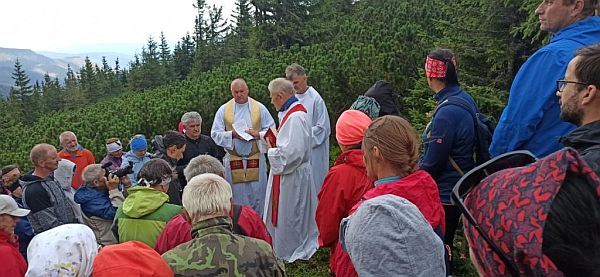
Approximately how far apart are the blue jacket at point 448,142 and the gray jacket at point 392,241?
Result: 5.81 ft

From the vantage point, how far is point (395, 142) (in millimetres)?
2535

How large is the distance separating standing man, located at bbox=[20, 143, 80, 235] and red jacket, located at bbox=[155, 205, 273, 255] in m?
1.73

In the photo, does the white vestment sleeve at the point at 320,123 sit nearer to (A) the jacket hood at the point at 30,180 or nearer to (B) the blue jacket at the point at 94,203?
Answer: (B) the blue jacket at the point at 94,203

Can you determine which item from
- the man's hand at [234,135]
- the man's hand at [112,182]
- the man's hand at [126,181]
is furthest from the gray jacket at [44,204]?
the man's hand at [234,135]

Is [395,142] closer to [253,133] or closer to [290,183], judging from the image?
[290,183]

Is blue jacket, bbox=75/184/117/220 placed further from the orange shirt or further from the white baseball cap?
the orange shirt

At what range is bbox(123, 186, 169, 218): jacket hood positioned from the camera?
3.49 meters

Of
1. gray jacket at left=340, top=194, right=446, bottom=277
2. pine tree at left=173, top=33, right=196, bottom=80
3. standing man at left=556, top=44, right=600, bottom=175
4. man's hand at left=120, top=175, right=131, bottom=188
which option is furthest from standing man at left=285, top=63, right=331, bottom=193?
pine tree at left=173, top=33, right=196, bottom=80

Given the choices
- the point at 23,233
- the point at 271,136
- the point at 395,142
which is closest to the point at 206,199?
the point at 395,142

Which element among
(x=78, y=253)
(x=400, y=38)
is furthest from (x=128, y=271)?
(x=400, y=38)

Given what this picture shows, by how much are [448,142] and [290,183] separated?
247 cm

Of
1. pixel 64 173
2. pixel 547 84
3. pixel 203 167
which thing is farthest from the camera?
pixel 64 173

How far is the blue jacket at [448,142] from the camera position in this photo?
12.2 feet

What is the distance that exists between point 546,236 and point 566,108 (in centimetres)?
99
